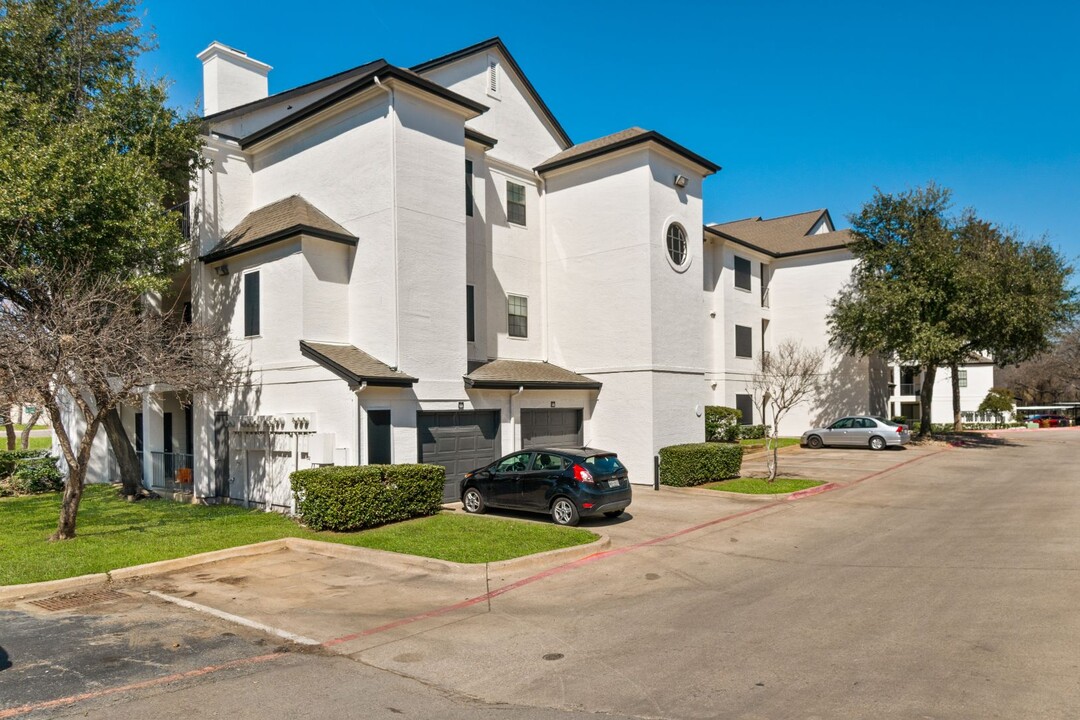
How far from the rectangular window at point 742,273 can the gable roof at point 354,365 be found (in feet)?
75.6

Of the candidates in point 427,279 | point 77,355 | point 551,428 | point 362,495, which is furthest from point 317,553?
point 551,428

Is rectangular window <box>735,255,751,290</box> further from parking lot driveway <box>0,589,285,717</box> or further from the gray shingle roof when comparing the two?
parking lot driveway <box>0,589,285,717</box>

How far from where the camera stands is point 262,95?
988 inches

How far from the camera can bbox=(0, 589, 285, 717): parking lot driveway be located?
21.6 ft

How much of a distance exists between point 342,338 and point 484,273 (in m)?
5.39

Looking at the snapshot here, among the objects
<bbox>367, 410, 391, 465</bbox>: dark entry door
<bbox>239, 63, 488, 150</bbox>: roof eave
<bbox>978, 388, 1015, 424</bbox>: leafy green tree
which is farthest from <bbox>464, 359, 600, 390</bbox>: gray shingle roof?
<bbox>978, 388, 1015, 424</bbox>: leafy green tree

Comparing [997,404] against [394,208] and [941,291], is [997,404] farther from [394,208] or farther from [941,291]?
[394,208]

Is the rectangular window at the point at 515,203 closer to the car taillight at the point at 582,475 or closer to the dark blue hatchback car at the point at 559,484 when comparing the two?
the dark blue hatchback car at the point at 559,484

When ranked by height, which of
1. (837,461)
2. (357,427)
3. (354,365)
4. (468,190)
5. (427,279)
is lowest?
(837,461)

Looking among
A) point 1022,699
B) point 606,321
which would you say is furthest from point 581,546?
point 606,321

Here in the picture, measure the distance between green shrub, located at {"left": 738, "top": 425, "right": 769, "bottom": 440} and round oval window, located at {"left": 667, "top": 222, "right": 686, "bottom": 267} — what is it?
42.5ft

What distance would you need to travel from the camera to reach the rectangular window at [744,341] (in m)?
35.1

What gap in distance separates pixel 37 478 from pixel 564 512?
19762mm

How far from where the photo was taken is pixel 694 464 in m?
20.0
